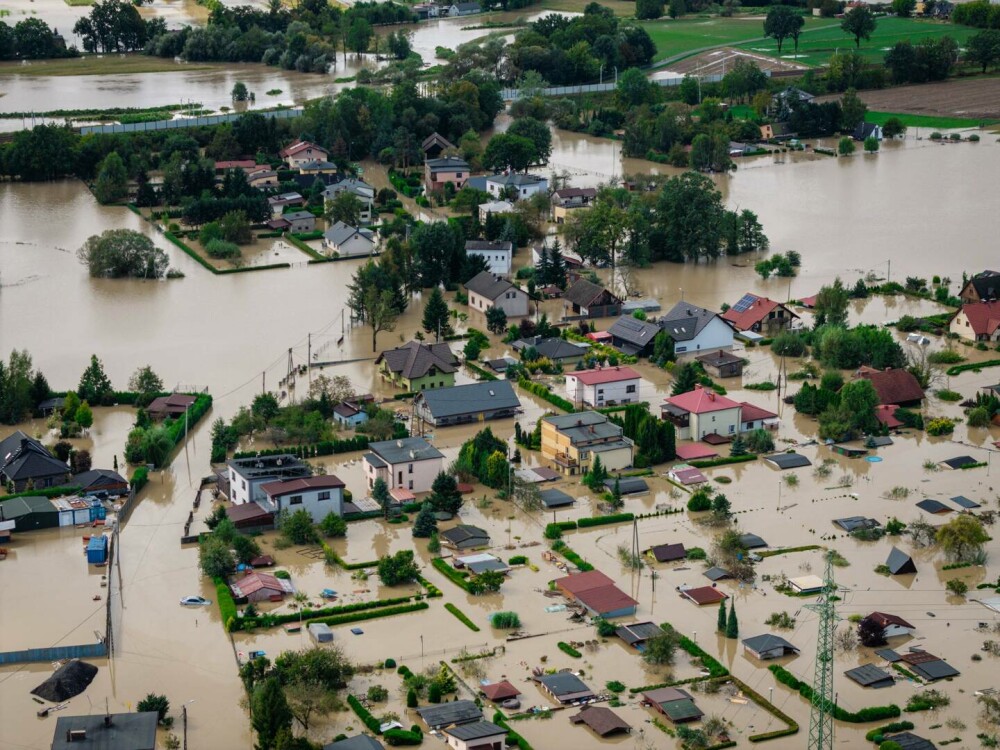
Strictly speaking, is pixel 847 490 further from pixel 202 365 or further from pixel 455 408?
pixel 202 365

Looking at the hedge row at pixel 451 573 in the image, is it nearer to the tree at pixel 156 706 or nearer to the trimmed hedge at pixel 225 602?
the trimmed hedge at pixel 225 602

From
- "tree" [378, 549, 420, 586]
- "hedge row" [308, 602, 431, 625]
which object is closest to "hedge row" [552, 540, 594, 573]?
"tree" [378, 549, 420, 586]

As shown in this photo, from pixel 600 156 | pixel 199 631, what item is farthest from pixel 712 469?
pixel 600 156

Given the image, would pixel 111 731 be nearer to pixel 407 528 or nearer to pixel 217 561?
pixel 217 561

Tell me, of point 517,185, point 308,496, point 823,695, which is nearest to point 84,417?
point 308,496

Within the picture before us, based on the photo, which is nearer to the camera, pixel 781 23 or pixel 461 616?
pixel 461 616

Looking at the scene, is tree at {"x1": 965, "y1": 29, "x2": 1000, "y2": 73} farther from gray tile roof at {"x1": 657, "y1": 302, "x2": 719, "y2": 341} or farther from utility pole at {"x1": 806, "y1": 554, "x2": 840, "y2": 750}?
utility pole at {"x1": 806, "y1": 554, "x2": 840, "y2": 750}
